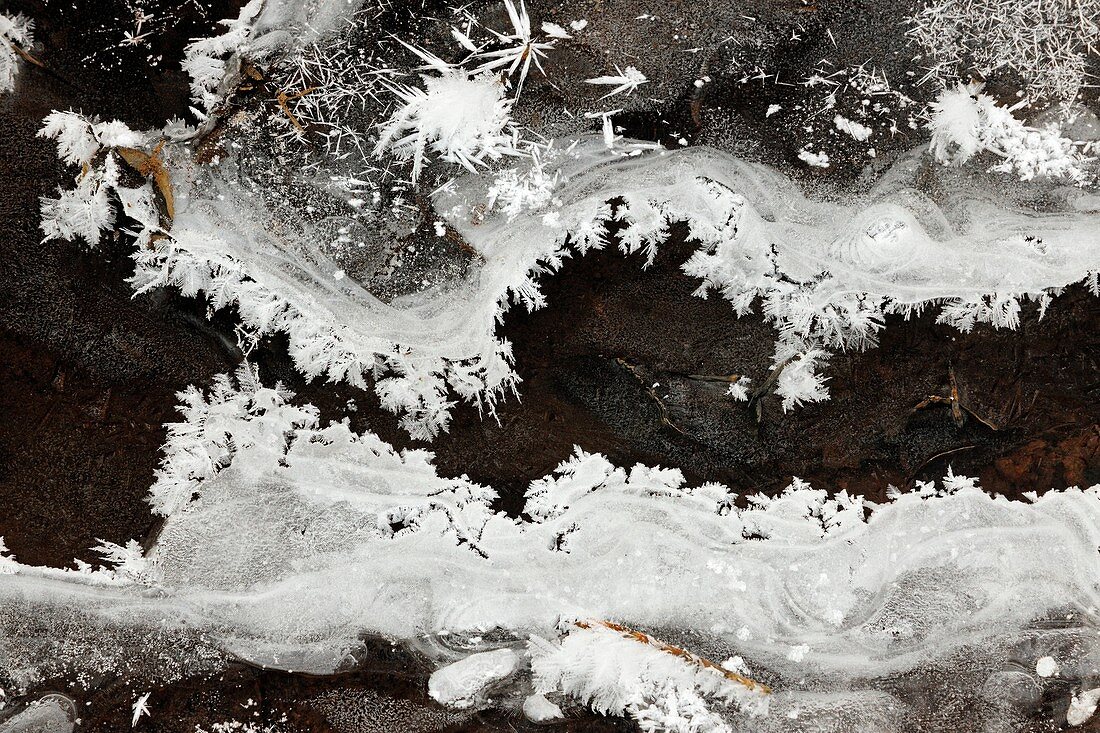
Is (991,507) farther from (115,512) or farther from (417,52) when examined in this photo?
(115,512)

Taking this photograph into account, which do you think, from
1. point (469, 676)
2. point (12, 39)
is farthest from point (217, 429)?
point (12, 39)

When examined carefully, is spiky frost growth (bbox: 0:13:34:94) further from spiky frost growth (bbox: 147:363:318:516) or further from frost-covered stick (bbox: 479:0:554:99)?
frost-covered stick (bbox: 479:0:554:99)

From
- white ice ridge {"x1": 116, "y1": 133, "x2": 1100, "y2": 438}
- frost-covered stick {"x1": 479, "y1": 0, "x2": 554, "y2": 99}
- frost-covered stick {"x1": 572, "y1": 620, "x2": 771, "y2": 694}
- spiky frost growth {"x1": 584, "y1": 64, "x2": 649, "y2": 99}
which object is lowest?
frost-covered stick {"x1": 572, "y1": 620, "x2": 771, "y2": 694}

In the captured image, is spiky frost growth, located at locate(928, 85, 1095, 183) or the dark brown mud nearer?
spiky frost growth, located at locate(928, 85, 1095, 183)

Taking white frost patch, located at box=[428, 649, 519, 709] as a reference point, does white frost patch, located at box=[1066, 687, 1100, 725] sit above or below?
below

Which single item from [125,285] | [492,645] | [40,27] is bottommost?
[492,645]

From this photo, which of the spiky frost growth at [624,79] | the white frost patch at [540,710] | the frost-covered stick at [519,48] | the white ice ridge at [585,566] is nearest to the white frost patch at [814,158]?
the spiky frost growth at [624,79]

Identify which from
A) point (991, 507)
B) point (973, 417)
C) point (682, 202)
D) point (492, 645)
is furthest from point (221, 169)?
point (991, 507)

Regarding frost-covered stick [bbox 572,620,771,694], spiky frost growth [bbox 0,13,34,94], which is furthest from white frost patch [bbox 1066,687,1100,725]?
spiky frost growth [bbox 0,13,34,94]
